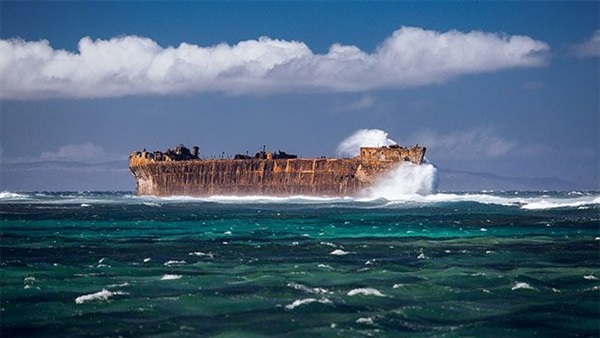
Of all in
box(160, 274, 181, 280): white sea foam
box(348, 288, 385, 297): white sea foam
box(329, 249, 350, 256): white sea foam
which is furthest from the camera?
box(329, 249, 350, 256): white sea foam

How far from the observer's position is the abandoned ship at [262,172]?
3831 inches

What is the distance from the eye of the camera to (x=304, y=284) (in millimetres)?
25516

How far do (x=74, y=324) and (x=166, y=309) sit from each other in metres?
2.41

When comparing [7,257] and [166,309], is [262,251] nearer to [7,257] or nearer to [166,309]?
[7,257]

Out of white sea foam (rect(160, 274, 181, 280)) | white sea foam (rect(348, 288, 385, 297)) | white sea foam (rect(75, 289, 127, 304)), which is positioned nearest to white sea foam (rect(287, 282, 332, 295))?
white sea foam (rect(348, 288, 385, 297))

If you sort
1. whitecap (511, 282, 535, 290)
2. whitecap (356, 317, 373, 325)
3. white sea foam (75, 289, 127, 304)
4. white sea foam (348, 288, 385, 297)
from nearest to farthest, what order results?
whitecap (356, 317, 373, 325) → white sea foam (75, 289, 127, 304) → white sea foam (348, 288, 385, 297) → whitecap (511, 282, 535, 290)

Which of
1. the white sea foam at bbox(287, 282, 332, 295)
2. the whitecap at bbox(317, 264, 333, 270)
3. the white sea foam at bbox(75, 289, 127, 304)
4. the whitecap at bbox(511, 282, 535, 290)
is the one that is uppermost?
the whitecap at bbox(511, 282, 535, 290)

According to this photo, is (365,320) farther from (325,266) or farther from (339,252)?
(339,252)

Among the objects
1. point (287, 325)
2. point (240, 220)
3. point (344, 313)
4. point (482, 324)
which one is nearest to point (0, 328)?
point (287, 325)

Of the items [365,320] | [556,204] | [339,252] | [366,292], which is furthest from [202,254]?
[556,204]

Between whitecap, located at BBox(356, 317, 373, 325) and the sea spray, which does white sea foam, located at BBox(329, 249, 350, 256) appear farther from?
the sea spray

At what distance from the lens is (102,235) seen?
46188mm

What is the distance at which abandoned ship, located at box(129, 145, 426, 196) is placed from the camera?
319 feet

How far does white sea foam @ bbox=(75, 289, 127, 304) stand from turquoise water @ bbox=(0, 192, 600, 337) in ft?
0.17
